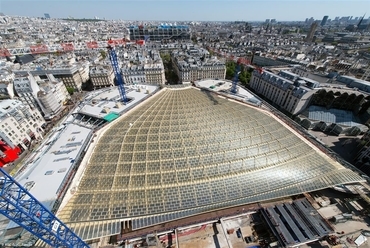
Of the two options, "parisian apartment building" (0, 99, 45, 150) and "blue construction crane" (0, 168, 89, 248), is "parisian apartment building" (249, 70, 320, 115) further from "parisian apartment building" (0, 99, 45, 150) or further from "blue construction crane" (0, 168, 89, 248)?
"parisian apartment building" (0, 99, 45, 150)

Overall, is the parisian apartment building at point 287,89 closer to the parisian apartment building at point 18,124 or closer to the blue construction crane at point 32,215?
the blue construction crane at point 32,215

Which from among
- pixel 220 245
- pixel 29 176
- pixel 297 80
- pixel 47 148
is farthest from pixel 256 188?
pixel 297 80

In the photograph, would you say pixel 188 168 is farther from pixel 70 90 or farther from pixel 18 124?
pixel 70 90

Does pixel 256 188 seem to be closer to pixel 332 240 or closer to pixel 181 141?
pixel 332 240

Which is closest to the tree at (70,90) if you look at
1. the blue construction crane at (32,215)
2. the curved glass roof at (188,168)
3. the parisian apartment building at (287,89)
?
the curved glass roof at (188,168)

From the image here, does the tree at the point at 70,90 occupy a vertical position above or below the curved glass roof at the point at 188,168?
below

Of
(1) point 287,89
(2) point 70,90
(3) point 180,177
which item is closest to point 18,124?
(2) point 70,90
